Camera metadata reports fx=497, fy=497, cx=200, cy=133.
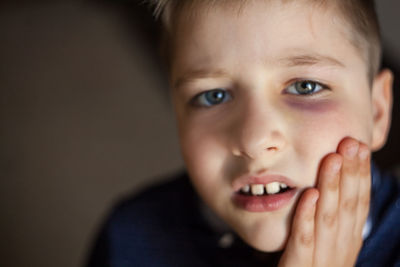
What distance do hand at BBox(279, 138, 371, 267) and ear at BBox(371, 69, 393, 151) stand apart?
0.12 metres

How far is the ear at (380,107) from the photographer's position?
861mm

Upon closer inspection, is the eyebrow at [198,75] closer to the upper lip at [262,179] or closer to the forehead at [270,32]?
the forehead at [270,32]

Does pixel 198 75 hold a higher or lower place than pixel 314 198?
higher

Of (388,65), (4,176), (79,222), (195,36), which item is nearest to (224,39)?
(195,36)

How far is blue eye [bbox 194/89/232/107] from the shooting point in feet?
2.65

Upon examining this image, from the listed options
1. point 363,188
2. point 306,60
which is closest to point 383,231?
point 363,188

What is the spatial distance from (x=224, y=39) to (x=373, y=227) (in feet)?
1.36

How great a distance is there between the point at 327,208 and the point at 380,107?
24 centimetres

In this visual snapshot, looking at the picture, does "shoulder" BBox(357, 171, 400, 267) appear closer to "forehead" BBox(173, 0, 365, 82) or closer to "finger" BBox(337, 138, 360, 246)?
"finger" BBox(337, 138, 360, 246)

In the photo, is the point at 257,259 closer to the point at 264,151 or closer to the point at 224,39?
the point at 264,151

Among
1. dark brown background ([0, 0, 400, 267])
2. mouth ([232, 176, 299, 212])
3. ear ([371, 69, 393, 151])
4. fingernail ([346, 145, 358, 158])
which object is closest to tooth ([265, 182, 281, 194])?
mouth ([232, 176, 299, 212])

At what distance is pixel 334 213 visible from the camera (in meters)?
0.75

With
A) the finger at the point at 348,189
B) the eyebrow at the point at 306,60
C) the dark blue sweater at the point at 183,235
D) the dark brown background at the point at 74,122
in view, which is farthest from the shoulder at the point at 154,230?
the dark brown background at the point at 74,122

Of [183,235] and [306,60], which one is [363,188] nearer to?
[306,60]
